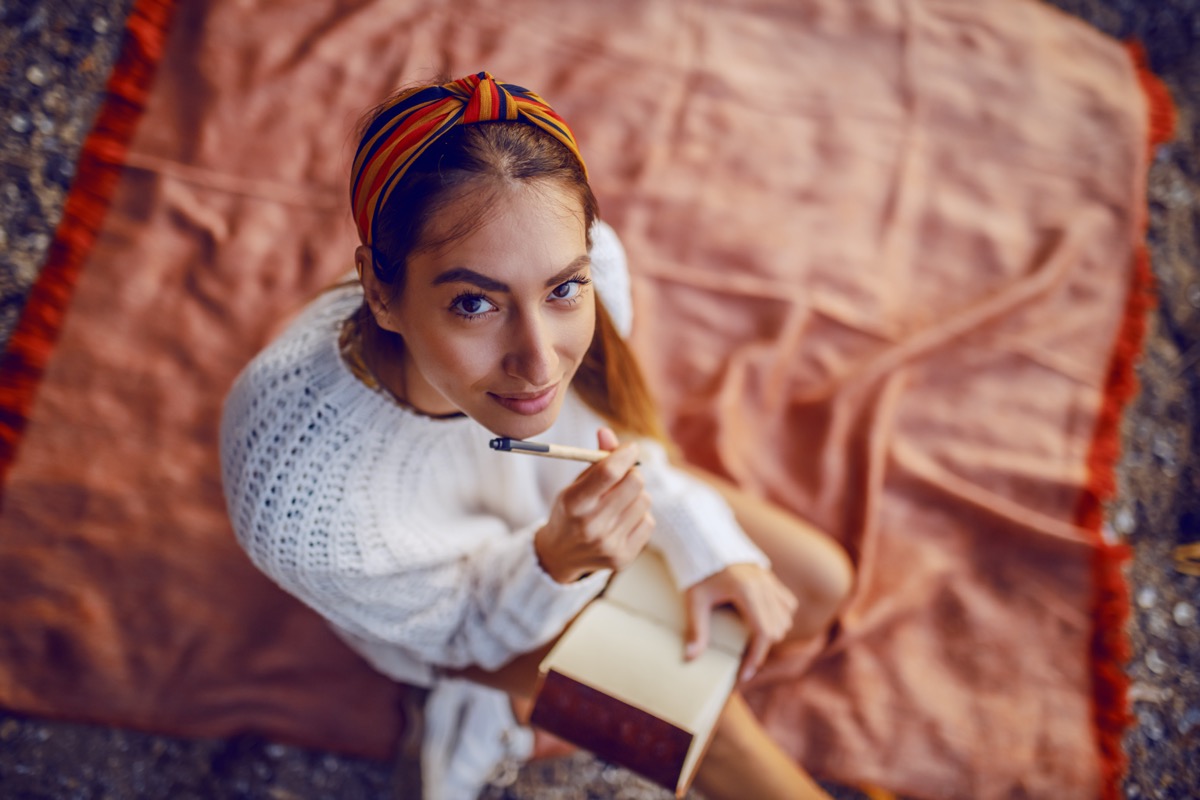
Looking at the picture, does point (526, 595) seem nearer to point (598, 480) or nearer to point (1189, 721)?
point (598, 480)

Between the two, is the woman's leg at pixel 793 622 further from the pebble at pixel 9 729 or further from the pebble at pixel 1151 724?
the pebble at pixel 9 729

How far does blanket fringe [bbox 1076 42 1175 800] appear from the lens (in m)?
1.26

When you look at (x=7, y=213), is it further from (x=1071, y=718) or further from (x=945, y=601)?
(x=1071, y=718)

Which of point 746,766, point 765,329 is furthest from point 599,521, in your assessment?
point 765,329

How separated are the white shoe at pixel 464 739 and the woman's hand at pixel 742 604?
12.5 inches

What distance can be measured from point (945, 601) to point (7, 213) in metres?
1.69

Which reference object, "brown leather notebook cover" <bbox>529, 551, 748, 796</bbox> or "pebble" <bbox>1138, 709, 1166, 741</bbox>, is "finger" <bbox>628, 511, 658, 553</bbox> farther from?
"pebble" <bbox>1138, 709, 1166, 741</bbox>

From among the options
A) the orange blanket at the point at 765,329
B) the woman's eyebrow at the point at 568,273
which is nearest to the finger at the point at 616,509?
the woman's eyebrow at the point at 568,273

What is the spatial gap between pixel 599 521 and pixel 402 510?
0.70ft

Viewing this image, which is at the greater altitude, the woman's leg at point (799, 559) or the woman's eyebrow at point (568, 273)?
the woman's eyebrow at point (568, 273)

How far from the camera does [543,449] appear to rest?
0.71 metres

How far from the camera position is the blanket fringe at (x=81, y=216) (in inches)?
51.2

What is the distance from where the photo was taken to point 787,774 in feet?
3.44

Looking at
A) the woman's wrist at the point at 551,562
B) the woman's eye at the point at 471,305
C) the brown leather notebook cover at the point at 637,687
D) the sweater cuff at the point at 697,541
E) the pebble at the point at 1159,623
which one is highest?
the woman's eye at the point at 471,305
